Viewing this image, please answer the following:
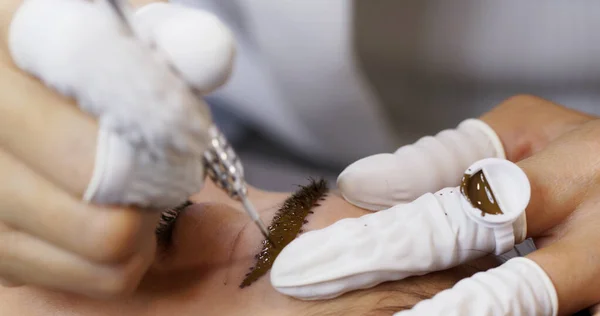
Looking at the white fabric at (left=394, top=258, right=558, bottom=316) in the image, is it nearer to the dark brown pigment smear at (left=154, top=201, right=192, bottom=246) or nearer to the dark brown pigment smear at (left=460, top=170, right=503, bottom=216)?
the dark brown pigment smear at (left=460, top=170, right=503, bottom=216)

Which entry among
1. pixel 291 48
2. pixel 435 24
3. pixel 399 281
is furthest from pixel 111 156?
pixel 435 24

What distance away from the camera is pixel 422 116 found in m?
1.08

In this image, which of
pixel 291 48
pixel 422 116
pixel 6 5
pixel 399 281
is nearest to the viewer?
pixel 6 5

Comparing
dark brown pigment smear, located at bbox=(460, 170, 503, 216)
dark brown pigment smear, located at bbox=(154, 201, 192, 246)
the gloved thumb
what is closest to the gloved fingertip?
dark brown pigment smear, located at bbox=(460, 170, 503, 216)

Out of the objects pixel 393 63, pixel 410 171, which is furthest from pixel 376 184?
pixel 393 63

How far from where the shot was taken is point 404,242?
618 millimetres

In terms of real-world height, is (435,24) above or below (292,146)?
above

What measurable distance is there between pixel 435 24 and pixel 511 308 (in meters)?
0.54

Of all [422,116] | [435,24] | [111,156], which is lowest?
[422,116]

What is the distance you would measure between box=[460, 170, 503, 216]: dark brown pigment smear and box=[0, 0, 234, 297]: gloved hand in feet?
1.03

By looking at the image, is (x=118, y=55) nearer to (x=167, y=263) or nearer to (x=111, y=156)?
(x=111, y=156)

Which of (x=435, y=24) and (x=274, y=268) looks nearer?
(x=274, y=268)

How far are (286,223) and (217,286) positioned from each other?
0.36 ft

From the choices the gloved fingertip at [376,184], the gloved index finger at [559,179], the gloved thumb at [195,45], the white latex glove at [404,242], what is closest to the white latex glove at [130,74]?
the gloved thumb at [195,45]
